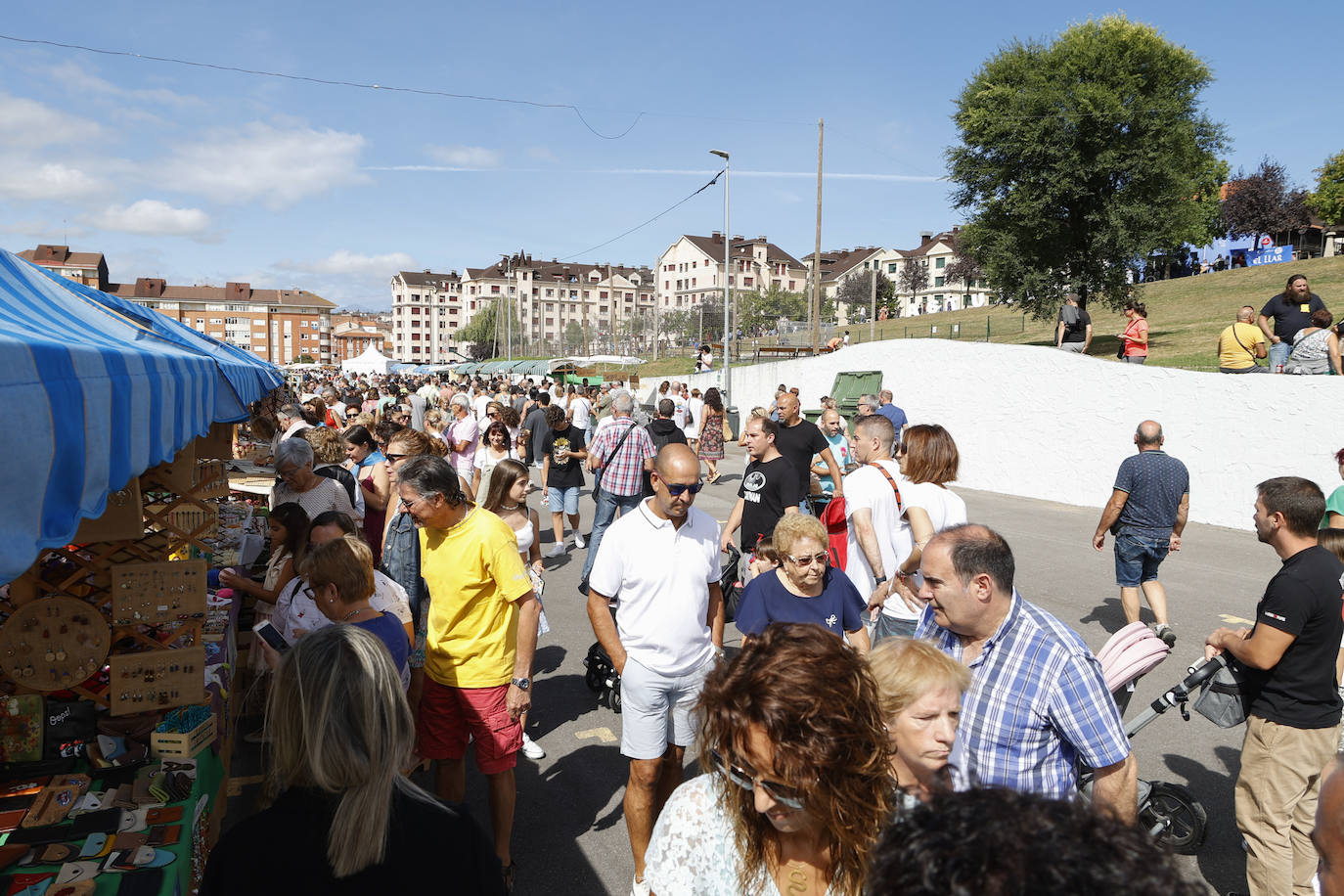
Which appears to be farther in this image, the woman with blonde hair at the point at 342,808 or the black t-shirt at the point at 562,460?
the black t-shirt at the point at 562,460

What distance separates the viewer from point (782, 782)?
1.64m

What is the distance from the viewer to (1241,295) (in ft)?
113

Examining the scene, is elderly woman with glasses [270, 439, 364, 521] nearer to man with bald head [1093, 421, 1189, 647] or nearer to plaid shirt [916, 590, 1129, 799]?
plaid shirt [916, 590, 1129, 799]

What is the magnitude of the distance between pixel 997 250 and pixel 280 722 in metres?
32.1

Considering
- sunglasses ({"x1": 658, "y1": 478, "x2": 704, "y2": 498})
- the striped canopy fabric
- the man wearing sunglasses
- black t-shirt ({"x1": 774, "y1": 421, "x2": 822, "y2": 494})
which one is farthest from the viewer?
black t-shirt ({"x1": 774, "y1": 421, "x2": 822, "y2": 494})

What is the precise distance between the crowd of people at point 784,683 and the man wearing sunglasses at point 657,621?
13 mm

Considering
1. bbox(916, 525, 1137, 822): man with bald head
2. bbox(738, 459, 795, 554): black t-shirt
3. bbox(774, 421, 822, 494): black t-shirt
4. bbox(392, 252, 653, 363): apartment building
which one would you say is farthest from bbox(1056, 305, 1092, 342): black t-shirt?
bbox(392, 252, 653, 363): apartment building

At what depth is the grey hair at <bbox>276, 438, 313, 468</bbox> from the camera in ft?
18.8

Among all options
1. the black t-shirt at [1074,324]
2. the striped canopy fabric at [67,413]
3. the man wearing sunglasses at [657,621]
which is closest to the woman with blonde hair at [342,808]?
the striped canopy fabric at [67,413]

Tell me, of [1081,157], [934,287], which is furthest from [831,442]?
[934,287]

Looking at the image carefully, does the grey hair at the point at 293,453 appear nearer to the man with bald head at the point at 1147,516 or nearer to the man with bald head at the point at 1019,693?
the man with bald head at the point at 1019,693

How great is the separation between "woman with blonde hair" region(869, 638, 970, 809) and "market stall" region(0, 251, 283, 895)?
2.00m

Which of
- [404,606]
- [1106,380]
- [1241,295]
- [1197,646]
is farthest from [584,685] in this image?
[1241,295]

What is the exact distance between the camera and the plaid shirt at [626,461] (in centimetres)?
805
